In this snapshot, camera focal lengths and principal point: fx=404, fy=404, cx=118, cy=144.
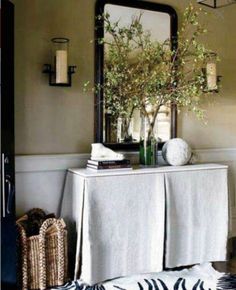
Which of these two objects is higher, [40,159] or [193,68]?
[193,68]

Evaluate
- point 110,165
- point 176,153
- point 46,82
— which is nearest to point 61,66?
point 46,82

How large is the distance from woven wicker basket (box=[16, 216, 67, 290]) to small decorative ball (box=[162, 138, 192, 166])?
1.03 m

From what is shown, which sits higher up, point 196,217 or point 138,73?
point 138,73

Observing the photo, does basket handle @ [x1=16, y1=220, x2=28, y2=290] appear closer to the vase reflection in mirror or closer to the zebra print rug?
the zebra print rug

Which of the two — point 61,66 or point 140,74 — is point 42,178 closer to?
point 61,66

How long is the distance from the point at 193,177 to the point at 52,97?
50.5 inches

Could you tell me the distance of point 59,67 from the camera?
303 cm

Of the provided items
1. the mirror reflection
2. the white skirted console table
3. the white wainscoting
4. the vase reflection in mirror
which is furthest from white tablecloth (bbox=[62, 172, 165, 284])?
the mirror reflection

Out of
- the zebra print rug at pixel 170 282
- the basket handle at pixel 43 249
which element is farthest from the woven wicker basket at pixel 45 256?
the zebra print rug at pixel 170 282

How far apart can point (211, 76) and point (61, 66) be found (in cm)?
137

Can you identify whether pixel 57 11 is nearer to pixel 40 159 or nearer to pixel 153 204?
pixel 40 159

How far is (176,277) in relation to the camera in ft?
10.2

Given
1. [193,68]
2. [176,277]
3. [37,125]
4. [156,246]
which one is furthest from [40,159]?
[193,68]

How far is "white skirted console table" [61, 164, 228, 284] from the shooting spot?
288cm
